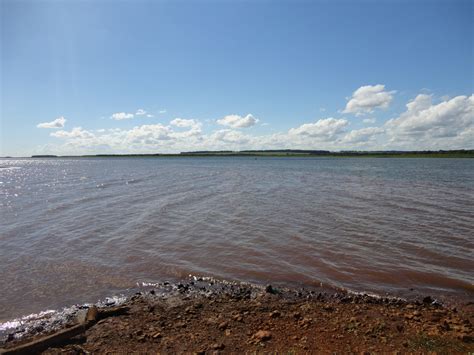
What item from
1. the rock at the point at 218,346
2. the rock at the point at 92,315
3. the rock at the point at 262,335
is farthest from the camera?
the rock at the point at 92,315

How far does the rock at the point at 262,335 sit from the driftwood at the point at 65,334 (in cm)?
342

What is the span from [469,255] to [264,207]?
12574 mm

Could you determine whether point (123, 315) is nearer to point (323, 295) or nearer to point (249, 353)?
point (249, 353)

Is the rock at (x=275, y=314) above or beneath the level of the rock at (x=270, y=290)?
above

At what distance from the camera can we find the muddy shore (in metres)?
5.91

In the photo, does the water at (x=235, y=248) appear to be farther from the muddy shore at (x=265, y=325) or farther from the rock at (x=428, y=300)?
the muddy shore at (x=265, y=325)

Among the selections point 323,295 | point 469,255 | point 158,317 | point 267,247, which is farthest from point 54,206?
point 469,255

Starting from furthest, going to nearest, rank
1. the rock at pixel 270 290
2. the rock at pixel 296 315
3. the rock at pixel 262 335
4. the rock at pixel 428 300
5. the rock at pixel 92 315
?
the rock at pixel 270 290
the rock at pixel 428 300
the rock at pixel 296 315
the rock at pixel 92 315
the rock at pixel 262 335

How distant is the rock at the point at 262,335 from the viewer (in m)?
6.12

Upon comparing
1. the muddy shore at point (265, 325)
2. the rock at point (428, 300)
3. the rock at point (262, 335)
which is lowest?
the rock at point (428, 300)

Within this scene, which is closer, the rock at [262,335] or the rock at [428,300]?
the rock at [262,335]

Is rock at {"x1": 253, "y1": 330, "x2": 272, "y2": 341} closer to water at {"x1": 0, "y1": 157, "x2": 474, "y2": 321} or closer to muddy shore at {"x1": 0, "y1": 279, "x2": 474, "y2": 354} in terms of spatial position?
muddy shore at {"x1": 0, "y1": 279, "x2": 474, "y2": 354}

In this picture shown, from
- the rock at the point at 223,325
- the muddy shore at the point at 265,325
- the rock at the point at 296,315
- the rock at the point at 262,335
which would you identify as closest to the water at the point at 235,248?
the muddy shore at the point at 265,325

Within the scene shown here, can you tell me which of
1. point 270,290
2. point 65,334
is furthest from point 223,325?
point 65,334
